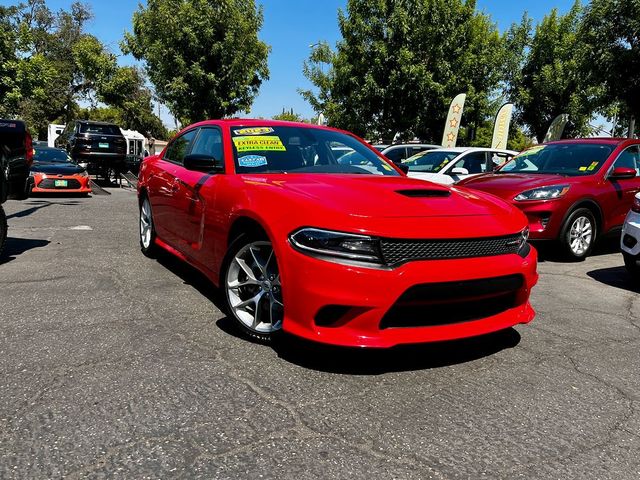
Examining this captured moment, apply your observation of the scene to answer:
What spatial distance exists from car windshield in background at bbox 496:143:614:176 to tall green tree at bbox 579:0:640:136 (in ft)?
21.3

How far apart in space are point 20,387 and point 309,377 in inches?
57.3

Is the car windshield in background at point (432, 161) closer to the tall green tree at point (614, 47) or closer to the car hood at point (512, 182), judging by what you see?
the car hood at point (512, 182)

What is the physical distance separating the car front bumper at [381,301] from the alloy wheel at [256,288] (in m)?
0.25

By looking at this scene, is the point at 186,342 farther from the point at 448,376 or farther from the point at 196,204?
the point at 448,376

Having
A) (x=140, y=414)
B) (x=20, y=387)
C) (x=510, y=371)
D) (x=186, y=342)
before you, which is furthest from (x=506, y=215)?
(x=20, y=387)

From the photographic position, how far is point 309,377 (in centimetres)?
283

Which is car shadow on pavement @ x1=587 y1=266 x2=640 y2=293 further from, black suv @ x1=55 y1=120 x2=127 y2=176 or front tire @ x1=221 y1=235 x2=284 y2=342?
black suv @ x1=55 y1=120 x2=127 y2=176

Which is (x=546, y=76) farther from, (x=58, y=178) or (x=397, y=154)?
(x=58, y=178)

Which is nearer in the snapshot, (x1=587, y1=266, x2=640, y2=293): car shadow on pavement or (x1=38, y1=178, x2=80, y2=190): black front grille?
(x1=587, y1=266, x2=640, y2=293): car shadow on pavement

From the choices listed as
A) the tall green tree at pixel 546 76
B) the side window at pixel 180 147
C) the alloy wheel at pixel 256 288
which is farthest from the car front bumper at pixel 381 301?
the tall green tree at pixel 546 76

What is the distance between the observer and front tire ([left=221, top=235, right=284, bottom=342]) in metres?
3.12

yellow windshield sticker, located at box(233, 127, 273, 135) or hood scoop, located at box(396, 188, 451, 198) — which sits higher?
yellow windshield sticker, located at box(233, 127, 273, 135)

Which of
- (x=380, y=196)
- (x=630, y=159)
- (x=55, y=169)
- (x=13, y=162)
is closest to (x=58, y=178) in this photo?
(x=55, y=169)

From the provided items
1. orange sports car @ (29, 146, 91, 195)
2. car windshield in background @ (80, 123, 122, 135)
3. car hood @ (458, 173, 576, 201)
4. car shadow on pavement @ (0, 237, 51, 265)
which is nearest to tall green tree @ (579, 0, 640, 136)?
car hood @ (458, 173, 576, 201)
